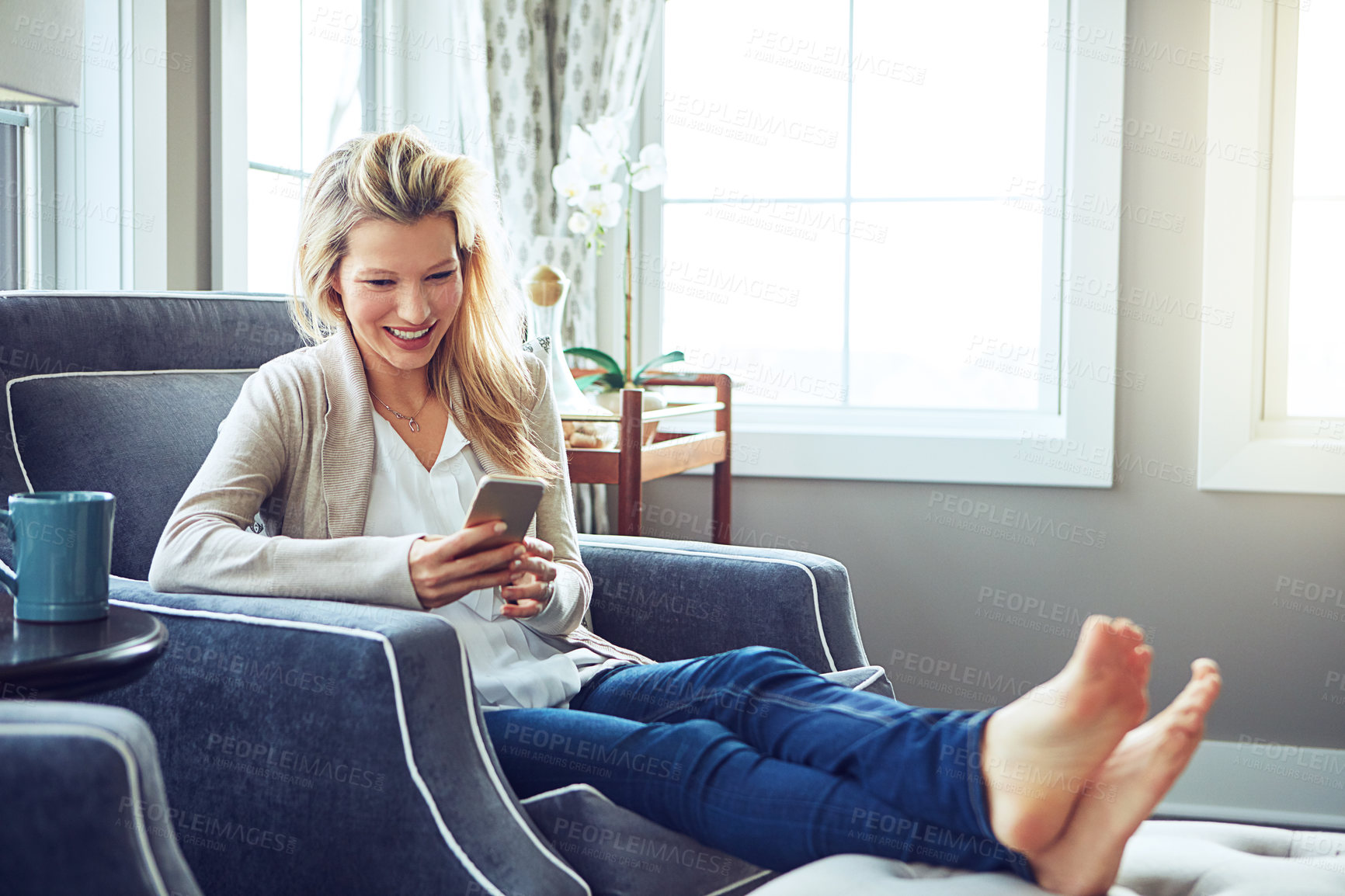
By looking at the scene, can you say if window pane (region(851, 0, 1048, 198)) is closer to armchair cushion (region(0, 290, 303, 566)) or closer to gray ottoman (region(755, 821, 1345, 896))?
armchair cushion (region(0, 290, 303, 566))

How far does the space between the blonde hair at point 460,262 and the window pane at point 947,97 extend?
1.41 metres

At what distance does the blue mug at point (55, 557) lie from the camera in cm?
100

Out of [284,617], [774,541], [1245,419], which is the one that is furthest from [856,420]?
[284,617]

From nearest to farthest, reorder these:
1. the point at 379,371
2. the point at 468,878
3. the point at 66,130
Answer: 1. the point at 468,878
2. the point at 379,371
3. the point at 66,130

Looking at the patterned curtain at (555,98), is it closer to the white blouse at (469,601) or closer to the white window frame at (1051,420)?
the white window frame at (1051,420)

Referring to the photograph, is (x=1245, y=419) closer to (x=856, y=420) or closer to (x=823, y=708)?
(x=856, y=420)

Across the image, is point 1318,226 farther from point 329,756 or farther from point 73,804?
point 73,804

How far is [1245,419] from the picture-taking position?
244 centimetres

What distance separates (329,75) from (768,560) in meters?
1.53

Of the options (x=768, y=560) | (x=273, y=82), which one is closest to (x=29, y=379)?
(x=768, y=560)

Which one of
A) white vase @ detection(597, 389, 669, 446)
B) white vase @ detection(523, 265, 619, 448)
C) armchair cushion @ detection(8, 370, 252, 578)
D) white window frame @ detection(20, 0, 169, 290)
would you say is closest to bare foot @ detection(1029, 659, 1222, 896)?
armchair cushion @ detection(8, 370, 252, 578)

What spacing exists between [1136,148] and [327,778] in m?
2.14

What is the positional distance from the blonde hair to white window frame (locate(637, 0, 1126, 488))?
1143 mm

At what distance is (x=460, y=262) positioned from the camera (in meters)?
1.49
